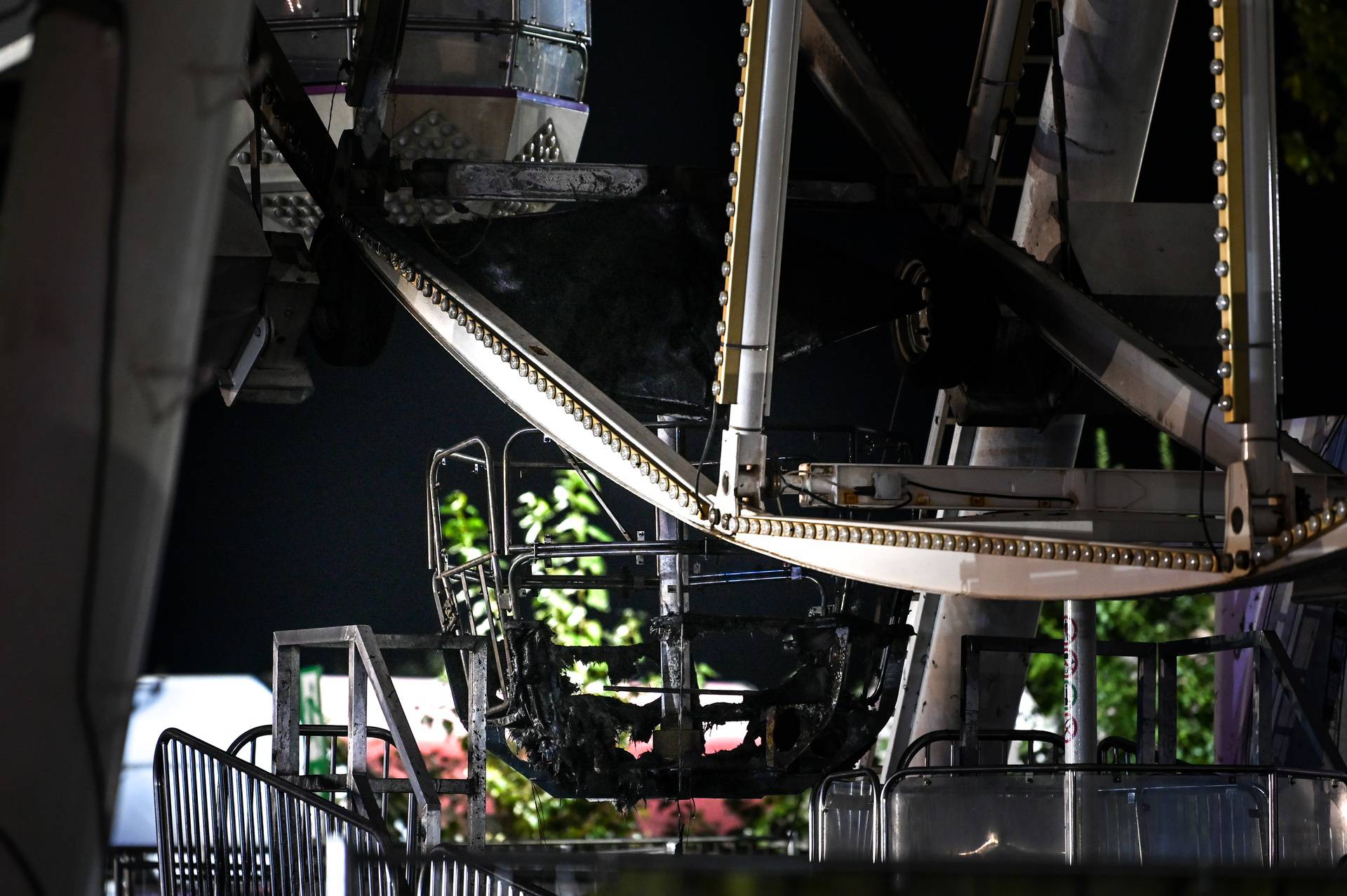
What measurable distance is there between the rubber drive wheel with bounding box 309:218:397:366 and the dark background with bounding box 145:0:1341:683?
437 centimetres

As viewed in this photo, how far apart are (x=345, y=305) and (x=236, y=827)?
188 cm

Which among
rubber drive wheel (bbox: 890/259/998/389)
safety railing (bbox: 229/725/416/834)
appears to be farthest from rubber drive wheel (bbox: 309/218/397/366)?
rubber drive wheel (bbox: 890/259/998/389)

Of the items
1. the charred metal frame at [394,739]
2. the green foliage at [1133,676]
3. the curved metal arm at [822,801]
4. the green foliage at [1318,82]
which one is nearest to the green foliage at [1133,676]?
the green foliage at [1133,676]

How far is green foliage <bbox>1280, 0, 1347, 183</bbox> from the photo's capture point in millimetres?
8562

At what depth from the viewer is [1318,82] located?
895 cm

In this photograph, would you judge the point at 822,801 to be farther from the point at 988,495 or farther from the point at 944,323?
the point at 988,495

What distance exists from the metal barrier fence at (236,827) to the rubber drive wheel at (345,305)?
60.0 inches

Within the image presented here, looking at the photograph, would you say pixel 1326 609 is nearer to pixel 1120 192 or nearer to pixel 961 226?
pixel 1120 192

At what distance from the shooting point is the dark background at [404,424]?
10086 millimetres

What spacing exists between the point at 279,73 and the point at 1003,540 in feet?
11.2

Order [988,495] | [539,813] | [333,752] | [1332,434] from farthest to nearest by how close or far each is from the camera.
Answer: [539,813], [1332,434], [333,752], [988,495]

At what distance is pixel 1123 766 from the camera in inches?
209

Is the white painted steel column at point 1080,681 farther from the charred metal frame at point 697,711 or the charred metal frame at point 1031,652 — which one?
the charred metal frame at point 697,711

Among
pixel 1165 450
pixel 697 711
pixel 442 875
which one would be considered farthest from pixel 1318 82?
pixel 442 875
